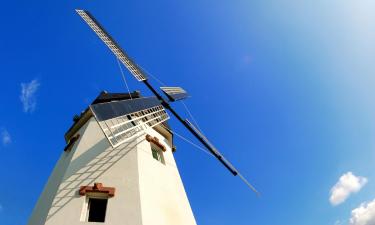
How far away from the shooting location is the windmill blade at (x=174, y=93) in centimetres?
1795

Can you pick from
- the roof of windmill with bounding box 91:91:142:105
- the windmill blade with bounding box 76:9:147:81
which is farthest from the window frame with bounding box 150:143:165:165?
the windmill blade with bounding box 76:9:147:81

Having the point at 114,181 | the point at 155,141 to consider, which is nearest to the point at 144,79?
the point at 155,141

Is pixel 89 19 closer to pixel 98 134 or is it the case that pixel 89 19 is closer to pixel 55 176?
pixel 98 134

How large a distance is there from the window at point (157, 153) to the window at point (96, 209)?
353 cm

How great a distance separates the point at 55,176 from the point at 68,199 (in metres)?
2.28

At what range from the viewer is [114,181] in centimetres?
916

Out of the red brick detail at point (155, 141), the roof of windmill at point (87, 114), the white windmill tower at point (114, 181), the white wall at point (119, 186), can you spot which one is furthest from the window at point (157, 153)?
the roof of windmill at point (87, 114)

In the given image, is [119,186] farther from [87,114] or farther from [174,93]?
[174,93]

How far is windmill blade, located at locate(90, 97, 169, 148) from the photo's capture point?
8328mm

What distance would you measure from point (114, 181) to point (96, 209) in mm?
973

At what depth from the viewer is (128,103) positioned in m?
10.6

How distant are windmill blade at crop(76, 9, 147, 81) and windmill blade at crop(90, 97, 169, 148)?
11.4 feet

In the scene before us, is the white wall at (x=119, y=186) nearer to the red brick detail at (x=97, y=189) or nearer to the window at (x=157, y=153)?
the red brick detail at (x=97, y=189)

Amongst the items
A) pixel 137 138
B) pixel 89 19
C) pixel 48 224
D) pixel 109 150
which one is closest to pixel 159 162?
pixel 137 138
